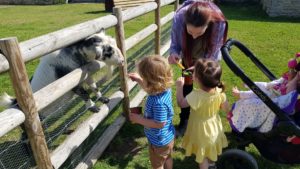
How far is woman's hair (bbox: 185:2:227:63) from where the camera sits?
11.1 ft

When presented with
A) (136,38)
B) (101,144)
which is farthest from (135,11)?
(101,144)

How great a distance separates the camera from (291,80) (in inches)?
128

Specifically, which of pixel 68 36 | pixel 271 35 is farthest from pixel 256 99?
A: pixel 271 35

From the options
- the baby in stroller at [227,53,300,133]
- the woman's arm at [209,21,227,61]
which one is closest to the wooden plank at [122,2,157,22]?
the woman's arm at [209,21,227,61]

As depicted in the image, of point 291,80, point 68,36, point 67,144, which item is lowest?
point 67,144

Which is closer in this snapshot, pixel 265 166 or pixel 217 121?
pixel 217 121

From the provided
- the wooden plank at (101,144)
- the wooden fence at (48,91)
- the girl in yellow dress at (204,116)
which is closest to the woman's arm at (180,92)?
the girl in yellow dress at (204,116)

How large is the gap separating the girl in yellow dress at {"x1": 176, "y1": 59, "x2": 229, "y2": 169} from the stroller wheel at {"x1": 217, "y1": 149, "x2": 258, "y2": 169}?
0.09 metres

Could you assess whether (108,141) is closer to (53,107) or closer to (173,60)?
(53,107)

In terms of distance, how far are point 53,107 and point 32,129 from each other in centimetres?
134

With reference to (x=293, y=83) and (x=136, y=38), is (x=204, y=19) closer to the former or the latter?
(x=293, y=83)

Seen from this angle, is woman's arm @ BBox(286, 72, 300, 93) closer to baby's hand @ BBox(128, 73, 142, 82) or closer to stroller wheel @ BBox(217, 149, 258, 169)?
stroller wheel @ BBox(217, 149, 258, 169)

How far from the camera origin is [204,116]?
3.37m

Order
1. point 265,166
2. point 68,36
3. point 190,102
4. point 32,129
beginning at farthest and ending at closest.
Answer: point 265,166 → point 190,102 → point 68,36 → point 32,129
